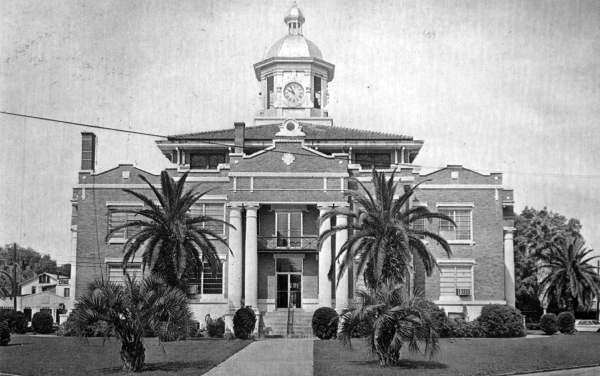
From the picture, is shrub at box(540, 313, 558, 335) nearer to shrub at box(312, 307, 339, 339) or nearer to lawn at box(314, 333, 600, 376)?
lawn at box(314, 333, 600, 376)

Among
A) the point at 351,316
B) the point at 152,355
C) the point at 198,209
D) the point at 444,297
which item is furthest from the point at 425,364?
the point at 198,209

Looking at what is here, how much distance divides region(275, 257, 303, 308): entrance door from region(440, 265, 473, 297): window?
8592mm

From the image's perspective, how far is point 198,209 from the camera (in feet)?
168

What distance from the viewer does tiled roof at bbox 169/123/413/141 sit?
185 ft

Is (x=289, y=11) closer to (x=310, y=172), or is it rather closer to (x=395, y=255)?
(x=310, y=172)

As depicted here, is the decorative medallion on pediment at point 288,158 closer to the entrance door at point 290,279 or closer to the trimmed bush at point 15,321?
the entrance door at point 290,279

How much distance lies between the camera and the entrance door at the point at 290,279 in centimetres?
5144

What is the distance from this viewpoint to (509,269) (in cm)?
5147

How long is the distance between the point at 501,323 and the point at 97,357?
23526mm

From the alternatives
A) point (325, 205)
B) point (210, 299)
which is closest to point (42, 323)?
point (210, 299)

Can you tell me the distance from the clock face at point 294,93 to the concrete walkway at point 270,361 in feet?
91.8

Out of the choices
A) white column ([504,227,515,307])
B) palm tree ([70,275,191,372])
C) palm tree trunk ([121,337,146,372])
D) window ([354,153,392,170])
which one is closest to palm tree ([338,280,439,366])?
palm tree ([70,275,191,372])

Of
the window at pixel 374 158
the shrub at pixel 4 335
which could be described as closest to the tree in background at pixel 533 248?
the window at pixel 374 158

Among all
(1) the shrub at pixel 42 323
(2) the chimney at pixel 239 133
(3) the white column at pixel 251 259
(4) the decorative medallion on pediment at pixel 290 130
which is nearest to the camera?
(1) the shrub at pixel 42 323
